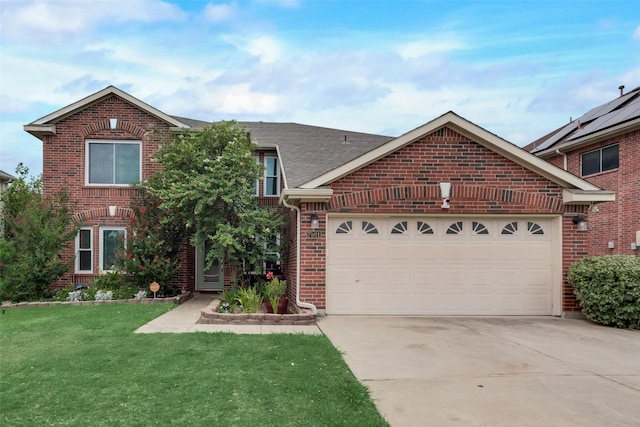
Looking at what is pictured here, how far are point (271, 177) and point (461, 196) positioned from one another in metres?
6.87

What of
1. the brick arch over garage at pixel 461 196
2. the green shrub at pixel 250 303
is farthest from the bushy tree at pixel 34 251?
the brick arch over garage at pixel 461 196

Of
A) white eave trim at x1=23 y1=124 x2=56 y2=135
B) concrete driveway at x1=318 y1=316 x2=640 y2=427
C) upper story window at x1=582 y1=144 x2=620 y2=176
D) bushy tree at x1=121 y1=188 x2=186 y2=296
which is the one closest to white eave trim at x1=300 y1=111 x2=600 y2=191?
concrete driveway at x1=318 y1=316 x2=640 y2=427

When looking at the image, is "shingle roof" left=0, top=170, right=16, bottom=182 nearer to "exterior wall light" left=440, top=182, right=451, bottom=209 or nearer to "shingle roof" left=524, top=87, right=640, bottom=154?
"exterior wall light" left=440, top=182, right=451, bottom=209

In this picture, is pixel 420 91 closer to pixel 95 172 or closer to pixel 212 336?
pixel 95 172

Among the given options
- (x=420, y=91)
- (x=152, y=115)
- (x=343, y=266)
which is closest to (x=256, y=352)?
(x=343, y=266)

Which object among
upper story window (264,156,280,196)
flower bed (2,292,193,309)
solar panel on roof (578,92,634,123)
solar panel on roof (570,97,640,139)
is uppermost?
solar panel on roof (578,92,634,123)

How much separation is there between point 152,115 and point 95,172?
2.51 m

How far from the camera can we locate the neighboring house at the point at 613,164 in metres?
13.7

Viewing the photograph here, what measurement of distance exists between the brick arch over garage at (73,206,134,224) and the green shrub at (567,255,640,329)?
12.1 meters

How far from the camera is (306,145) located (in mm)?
14180

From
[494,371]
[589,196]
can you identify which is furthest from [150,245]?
[589,196]

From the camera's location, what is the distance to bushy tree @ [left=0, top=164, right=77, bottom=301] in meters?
11.7

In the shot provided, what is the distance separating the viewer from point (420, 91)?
18891 mm

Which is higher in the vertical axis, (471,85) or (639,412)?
(471,85)
